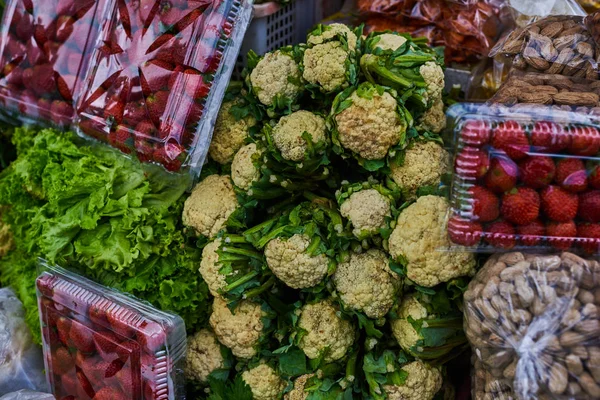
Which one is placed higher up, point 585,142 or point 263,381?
point 585,142

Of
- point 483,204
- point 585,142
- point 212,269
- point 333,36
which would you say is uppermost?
point 333,36

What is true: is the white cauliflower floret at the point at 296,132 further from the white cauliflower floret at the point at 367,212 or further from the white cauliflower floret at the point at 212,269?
the white cauliflower floret at the point at 212,269

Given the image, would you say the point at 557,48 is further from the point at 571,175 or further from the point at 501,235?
the point at 501,235

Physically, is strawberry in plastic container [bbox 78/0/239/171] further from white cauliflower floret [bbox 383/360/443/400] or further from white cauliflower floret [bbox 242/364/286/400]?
white cauliflower floret [bbox 383/360/443/400]

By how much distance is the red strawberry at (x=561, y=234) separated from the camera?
143 centimetres

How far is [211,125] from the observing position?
2010 mm

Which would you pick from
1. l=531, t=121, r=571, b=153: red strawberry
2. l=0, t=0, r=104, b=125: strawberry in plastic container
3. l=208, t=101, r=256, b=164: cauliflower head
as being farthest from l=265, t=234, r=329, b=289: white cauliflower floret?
l=0, t=0, r=104, b=125: strawberry in plastic container

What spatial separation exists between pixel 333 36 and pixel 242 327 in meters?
0.93

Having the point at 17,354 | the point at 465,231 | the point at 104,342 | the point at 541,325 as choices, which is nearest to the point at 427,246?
the point at 465,231

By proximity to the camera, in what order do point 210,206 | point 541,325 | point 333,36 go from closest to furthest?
point 541,325, point 333,36, point 210,206

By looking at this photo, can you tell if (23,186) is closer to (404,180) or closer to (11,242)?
(11,242)

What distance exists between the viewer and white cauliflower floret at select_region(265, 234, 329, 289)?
5.70ft

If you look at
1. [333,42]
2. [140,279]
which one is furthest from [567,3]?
[140,279]

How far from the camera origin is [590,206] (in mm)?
1418
